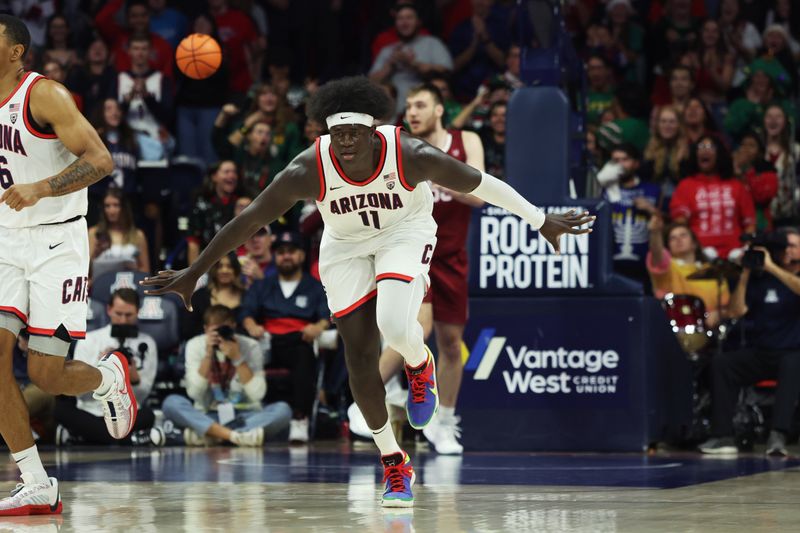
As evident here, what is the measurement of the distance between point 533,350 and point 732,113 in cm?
464

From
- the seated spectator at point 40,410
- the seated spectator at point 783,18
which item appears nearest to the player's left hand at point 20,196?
the seated spectator at point 40,410

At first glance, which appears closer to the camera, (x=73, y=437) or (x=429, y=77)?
(x=73, y=437)

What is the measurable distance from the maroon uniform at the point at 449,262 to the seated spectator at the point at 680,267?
2.24 metres

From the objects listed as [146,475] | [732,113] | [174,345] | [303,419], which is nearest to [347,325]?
[146,475]

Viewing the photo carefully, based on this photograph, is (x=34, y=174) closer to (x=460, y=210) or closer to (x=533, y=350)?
(x=460, y=210)

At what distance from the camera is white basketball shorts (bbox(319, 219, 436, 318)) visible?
695 cm

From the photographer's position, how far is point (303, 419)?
39.0 ft

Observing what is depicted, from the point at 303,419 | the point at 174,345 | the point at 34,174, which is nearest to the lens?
the point at 34,174

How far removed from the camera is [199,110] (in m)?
15.5

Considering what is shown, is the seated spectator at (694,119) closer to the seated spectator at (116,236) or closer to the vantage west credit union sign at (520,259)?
the vantage west credit union sign at (520,259)

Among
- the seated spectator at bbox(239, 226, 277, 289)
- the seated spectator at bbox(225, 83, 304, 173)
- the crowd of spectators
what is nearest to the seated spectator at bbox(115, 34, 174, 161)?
the crowd of spectators

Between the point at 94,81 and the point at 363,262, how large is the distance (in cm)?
876

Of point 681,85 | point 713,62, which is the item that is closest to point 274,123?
point 681,85

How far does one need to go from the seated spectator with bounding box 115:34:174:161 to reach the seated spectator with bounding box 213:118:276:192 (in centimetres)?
88
